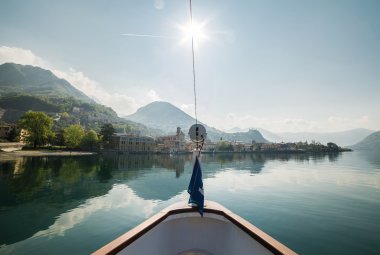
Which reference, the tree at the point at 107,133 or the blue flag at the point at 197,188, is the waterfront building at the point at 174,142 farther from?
the blue flag at the point at 197,188

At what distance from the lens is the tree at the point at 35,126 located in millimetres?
70000

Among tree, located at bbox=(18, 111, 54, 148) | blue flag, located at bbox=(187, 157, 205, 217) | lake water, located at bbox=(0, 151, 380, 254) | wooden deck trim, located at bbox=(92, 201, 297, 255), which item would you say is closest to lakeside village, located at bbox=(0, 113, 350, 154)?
tree, located at bbox=(18, 111, 54, 148)

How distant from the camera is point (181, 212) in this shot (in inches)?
200

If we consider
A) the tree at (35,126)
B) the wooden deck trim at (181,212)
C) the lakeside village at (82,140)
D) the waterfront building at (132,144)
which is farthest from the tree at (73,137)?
the wooden deck trim at (181,212)

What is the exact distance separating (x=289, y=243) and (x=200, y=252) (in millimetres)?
8958

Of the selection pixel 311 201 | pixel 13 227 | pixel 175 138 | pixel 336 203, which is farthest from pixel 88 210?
pixel 175 138

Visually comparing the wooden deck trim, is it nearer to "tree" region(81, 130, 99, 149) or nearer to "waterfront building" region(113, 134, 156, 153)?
"tree" region(81, 130, 99, 149)

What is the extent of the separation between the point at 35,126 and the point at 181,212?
8514cm

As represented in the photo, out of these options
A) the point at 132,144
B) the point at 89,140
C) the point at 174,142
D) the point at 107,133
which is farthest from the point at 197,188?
the point at 174,142

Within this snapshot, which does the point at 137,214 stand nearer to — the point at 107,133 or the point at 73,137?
the point at 73,137

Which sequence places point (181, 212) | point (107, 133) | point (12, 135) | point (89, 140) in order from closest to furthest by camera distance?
point (181, 212), point (12, 135), point (89, 140), point (107, 133)

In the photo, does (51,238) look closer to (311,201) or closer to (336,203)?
(311,201)

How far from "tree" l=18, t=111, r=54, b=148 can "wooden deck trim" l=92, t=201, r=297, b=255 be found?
84.8 m

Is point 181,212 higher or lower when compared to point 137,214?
higher
